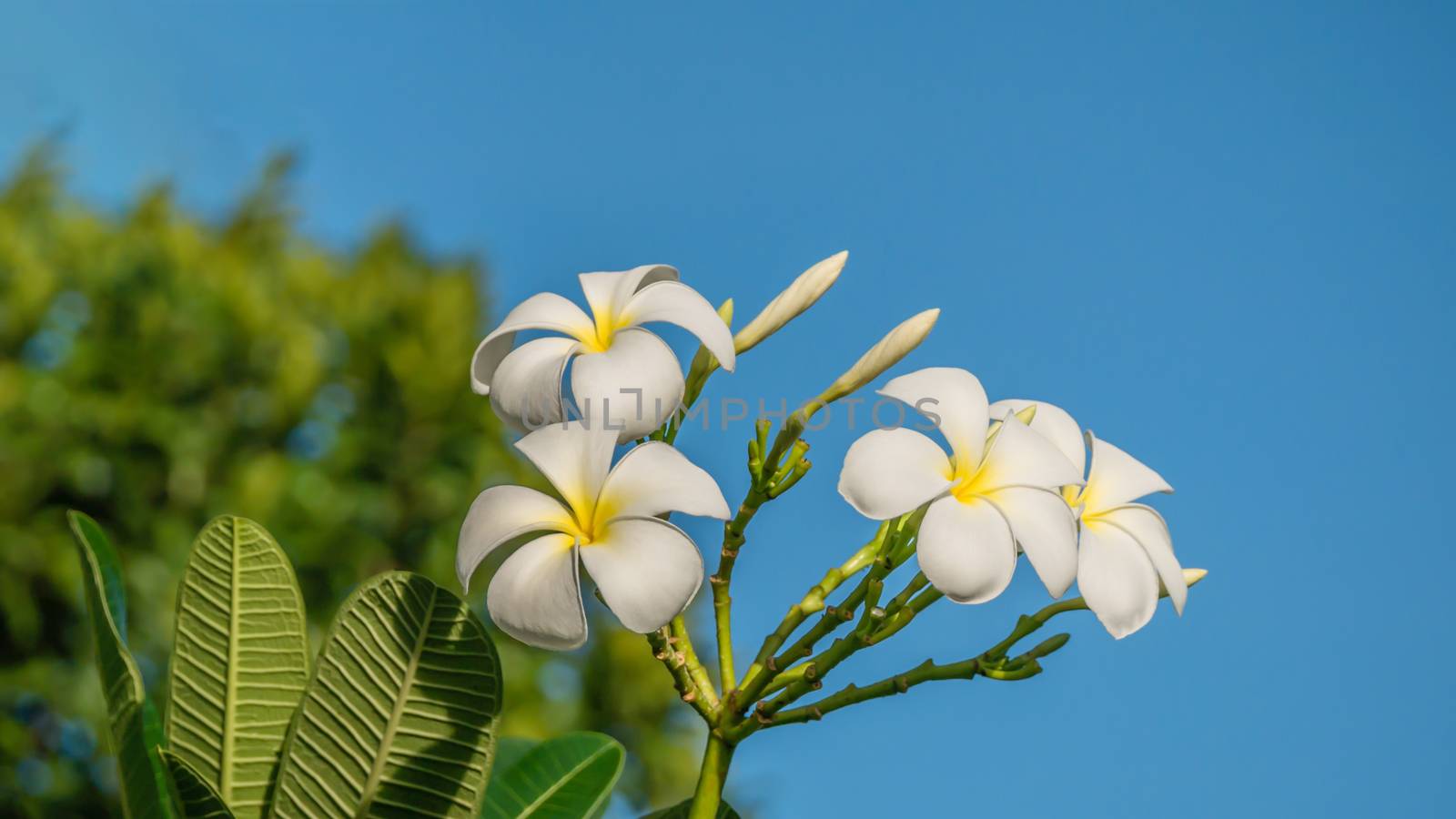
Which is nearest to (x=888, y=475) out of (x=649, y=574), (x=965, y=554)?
(x=965, y=554)

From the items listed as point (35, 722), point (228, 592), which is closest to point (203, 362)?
point (35, 722)

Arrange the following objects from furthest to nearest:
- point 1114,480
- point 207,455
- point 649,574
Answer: point 207,455 < point 1114,480 < point 649,574

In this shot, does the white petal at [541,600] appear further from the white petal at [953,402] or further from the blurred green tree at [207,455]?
the blurred green tree at [207,455]

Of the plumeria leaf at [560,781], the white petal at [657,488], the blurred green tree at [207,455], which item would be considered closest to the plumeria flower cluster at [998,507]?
the white petal at [657,488]

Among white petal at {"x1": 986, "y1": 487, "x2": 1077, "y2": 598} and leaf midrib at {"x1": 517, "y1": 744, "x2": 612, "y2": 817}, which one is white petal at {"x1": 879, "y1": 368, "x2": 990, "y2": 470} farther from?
leaf midrib at {"x1": 517, "y1": 744, "x2": 612, "y2": 817}

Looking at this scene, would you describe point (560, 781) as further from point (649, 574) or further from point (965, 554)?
point (965, 554)

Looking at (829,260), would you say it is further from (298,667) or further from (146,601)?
(146,601)

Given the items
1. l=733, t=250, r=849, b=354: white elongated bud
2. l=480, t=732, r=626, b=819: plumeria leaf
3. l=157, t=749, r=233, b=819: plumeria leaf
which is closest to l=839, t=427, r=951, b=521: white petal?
l=733, t=250, r=849, b=354: white elongated bud
